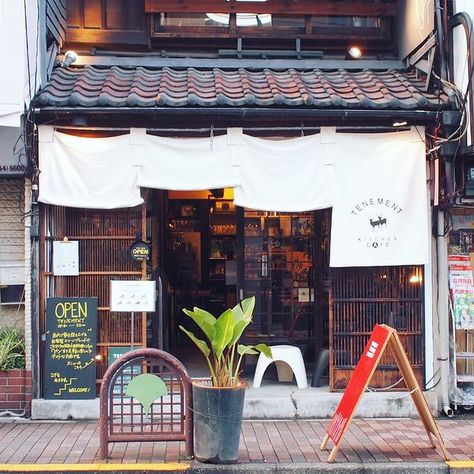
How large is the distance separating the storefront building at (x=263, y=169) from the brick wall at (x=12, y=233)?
1.69 feet

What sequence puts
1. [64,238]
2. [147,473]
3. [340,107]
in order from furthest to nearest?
[64,238] → [340,107] → [147,473]

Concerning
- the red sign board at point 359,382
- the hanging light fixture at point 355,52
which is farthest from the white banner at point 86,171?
the hanging light fixture at point 355,52

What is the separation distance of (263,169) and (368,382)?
3.05 m

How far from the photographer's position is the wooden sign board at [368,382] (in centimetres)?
642

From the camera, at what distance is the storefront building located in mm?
8047

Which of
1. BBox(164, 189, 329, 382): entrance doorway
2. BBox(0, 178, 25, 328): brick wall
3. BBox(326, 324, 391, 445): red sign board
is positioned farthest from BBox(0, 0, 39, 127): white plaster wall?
BBox(326, 324, 391, 445): red sign board

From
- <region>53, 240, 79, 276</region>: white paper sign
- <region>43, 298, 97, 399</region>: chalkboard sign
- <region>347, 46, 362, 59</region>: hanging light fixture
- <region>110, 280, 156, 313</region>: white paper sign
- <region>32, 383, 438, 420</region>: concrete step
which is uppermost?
<region>347, 46, 362, 59</region>: hanging light fixture

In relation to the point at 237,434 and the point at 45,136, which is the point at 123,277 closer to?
the point at 45,136

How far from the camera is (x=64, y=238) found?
8.51 m

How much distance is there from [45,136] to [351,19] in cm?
492

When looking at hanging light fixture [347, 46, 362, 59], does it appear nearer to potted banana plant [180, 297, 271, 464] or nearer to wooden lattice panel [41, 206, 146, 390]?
wooden lattice panel [41, 206, 146, 390]

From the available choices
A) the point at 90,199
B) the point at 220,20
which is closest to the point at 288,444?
the point at 90,199

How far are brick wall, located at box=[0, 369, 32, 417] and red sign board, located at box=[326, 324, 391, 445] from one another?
12.7 ft

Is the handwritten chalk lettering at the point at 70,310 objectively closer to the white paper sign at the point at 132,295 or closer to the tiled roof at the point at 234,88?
the white paper sign at the point at 132,295
